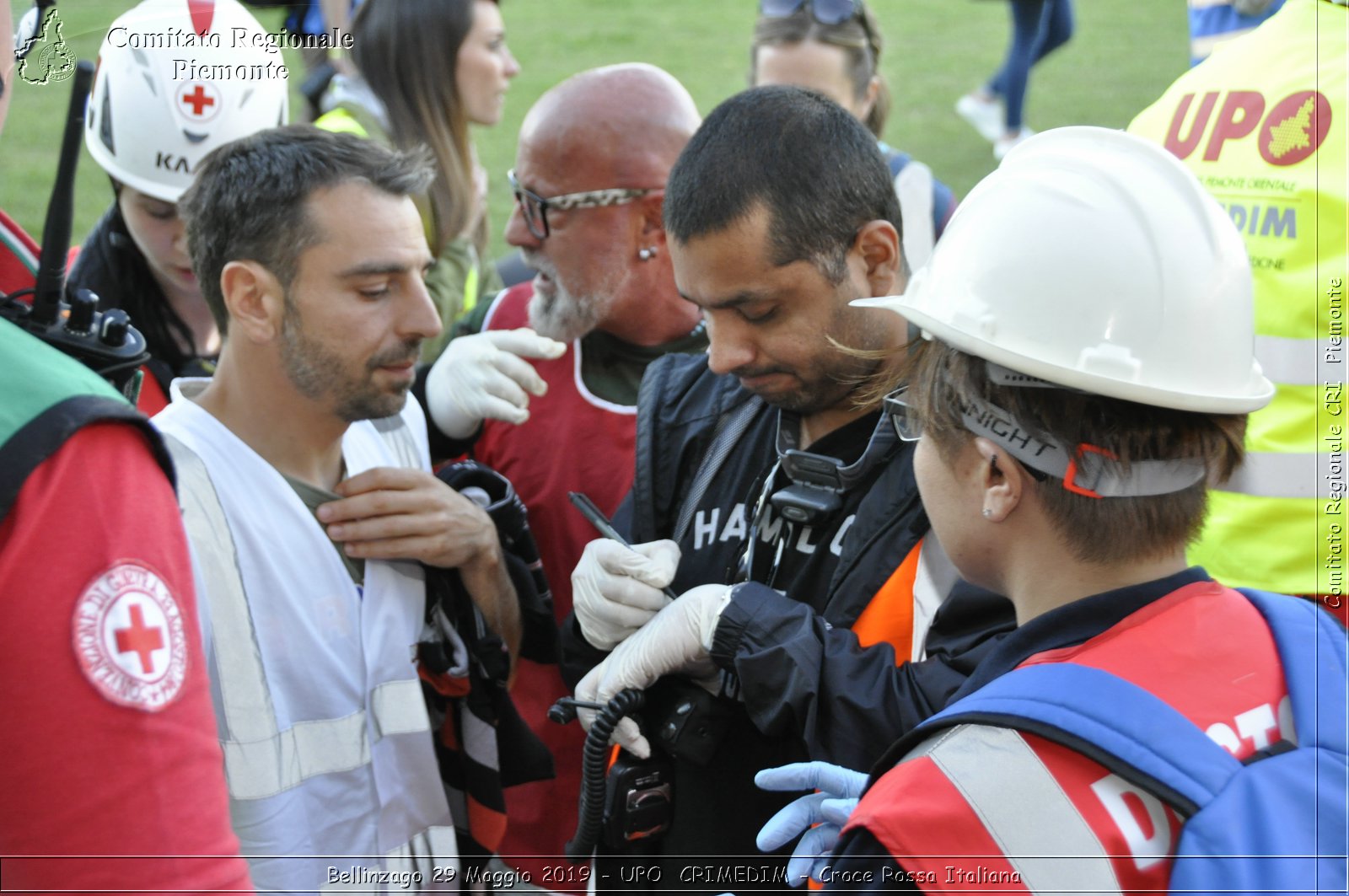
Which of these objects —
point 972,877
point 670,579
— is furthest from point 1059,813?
point 670,579

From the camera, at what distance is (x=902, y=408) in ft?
5.87

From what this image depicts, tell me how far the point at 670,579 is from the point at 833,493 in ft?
1.21

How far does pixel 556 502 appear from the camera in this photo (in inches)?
117

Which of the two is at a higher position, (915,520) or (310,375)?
(310,375)

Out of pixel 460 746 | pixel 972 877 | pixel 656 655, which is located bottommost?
pixel 460 746

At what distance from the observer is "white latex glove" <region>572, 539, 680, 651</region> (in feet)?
7.33

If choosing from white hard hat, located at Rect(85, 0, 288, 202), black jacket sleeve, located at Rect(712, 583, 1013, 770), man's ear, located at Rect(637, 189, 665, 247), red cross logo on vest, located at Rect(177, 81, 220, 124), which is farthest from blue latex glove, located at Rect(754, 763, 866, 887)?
red cross logo on vest, located at Rect(177, 81, 220, 124)

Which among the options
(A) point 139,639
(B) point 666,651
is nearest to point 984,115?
(B) point 666,651

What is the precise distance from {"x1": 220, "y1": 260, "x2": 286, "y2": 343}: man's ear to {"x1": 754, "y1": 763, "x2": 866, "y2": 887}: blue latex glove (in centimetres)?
140

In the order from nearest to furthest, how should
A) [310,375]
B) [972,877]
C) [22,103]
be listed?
[972,877] → [310,375] → [22,103]

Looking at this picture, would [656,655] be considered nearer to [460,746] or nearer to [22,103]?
[460,746]

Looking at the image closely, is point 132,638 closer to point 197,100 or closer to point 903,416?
point 903,416

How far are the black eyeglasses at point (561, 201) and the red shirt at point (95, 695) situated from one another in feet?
6.35

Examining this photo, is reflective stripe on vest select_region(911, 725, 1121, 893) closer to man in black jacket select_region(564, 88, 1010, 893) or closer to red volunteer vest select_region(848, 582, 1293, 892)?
red volunteer vest select_region(848, 582, 1293, 892)
